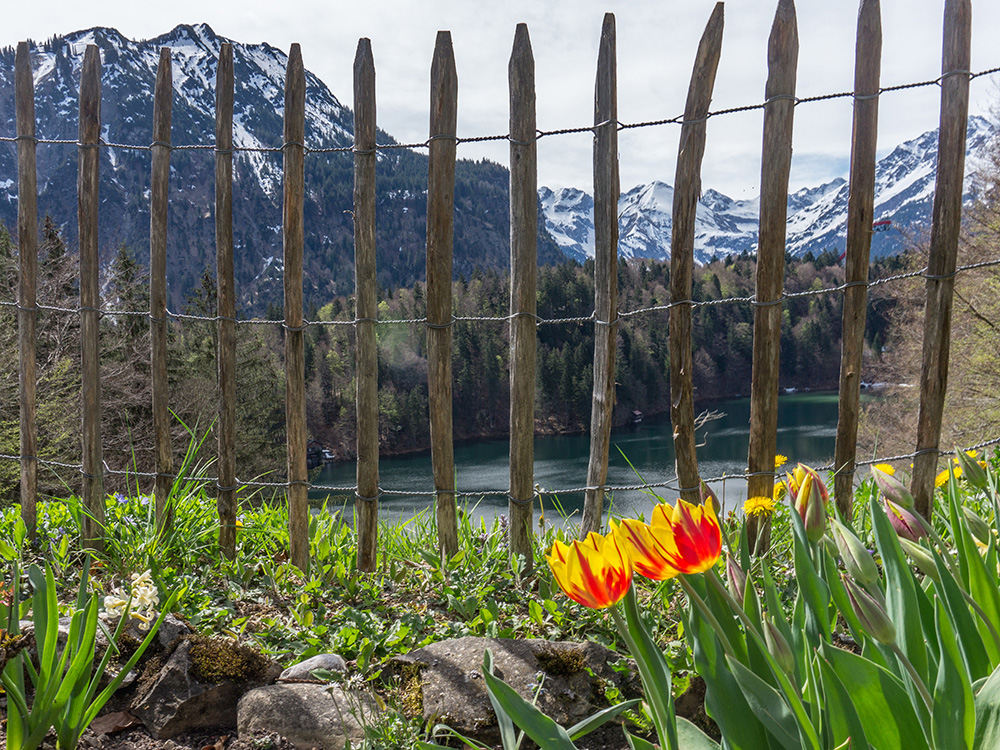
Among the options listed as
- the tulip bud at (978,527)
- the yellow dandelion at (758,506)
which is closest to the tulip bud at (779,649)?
the tulip bud at (978,527)

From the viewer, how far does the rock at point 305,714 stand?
1.46 m

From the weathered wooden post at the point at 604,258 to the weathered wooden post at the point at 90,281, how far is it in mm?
1927

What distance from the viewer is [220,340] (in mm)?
2498

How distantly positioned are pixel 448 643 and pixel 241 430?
1484cm

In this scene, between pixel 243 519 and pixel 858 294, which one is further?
pixel 243 519

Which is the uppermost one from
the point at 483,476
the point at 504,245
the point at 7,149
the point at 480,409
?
the point at 7,149

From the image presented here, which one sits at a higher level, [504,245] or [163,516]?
[504,245]

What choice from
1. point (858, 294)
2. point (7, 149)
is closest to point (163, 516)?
point (858, 294)

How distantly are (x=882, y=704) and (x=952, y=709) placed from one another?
68mm

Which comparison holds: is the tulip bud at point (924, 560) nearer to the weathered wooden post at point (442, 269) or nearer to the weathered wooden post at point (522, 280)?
the weathered wooden post at point (522, 280)

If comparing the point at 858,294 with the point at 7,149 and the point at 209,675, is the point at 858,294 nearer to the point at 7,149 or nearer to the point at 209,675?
the point at 209,675

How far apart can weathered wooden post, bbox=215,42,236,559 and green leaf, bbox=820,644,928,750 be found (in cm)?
228

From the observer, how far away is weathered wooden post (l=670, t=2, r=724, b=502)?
2.17 m

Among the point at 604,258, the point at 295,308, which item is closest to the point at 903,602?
the point at 604,258
